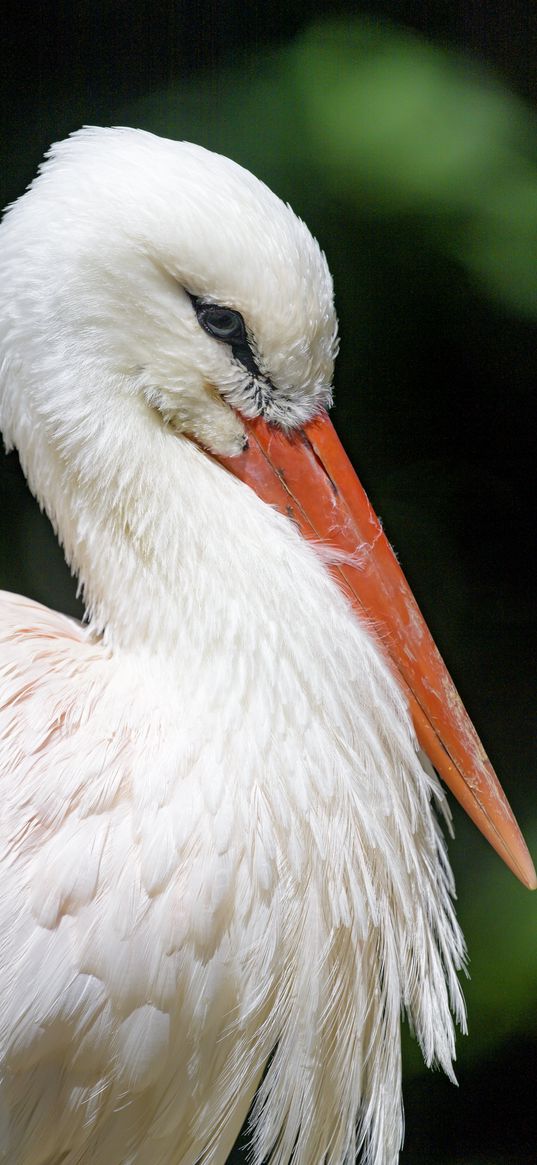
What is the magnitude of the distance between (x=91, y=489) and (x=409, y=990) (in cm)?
42

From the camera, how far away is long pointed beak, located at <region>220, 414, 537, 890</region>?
72 cm

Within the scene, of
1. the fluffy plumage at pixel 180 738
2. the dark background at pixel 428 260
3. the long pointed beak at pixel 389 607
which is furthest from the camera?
the dark background at pixel 428 260

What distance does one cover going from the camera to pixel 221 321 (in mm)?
660

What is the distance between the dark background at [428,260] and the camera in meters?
1.06

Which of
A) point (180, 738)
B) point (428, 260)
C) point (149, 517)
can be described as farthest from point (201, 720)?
point (428, 260)

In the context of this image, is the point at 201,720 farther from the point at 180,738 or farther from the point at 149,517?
the point at 149,517

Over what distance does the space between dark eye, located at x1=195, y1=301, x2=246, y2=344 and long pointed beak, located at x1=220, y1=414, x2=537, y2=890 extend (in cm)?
9

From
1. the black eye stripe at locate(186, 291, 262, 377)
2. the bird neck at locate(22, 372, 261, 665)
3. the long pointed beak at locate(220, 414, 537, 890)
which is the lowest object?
the long pointed beak at locate(220, 414, 537, 890)

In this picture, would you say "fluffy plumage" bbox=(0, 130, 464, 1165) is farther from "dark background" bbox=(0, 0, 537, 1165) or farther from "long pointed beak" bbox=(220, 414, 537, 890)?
"dark background" bbox=(0, 0, 537, 1165)

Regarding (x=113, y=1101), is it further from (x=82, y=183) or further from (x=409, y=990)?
(x=82, y=183)

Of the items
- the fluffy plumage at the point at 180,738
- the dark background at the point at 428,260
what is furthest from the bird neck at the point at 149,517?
the dark background at the point at 428,260

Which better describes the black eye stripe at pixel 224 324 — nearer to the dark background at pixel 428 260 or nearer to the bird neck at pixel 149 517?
the bird neck at pixel 149 517

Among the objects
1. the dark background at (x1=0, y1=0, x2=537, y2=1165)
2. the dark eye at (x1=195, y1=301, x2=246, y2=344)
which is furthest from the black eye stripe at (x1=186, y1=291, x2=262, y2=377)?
the dark background at (x1=0, y1=0, x2=537, y2=1165)

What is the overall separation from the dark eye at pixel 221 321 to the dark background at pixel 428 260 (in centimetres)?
53
